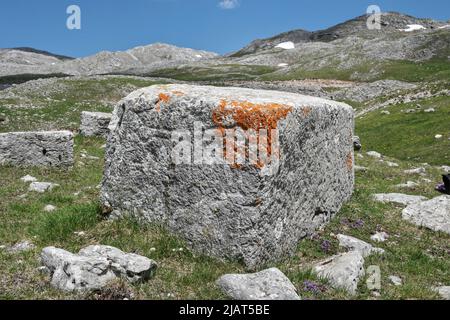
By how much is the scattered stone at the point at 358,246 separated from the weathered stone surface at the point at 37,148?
10895 mm

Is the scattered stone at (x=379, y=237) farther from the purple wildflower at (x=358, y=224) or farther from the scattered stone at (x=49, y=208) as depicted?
the scattered stone at (x=49, y=208)

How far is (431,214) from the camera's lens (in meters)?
12.2

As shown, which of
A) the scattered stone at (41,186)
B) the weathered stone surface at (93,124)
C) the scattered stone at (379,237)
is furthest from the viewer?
the weathered stone surface at (93,124)

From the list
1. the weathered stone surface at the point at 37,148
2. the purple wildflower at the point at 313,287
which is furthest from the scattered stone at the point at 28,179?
the purple wildflower at the point at 313,287

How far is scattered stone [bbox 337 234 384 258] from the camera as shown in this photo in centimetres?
959

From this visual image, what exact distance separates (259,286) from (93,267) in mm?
2471

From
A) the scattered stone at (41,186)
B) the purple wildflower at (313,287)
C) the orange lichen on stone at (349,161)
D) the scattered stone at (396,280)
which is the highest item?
the orange lichen on stone at (349,161)

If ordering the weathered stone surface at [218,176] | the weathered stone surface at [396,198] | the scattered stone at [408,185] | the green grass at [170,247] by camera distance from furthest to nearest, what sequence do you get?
the scattered stone at [408,185] → the weathered stone surface at [396,198] → the weathered stone surface at [218,176] → the green grass at [170,247]

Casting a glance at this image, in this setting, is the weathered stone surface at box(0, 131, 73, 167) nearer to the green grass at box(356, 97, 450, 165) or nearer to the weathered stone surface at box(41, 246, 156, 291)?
the weathered stone surface at box(41, 246, 156, 291)

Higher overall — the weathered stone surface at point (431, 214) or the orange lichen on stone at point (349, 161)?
the orange lichen on stone at point (349, 161)

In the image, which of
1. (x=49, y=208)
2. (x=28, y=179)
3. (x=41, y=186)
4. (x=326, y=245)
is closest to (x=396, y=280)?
(x=326, y=245)

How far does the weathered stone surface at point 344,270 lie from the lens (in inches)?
301
